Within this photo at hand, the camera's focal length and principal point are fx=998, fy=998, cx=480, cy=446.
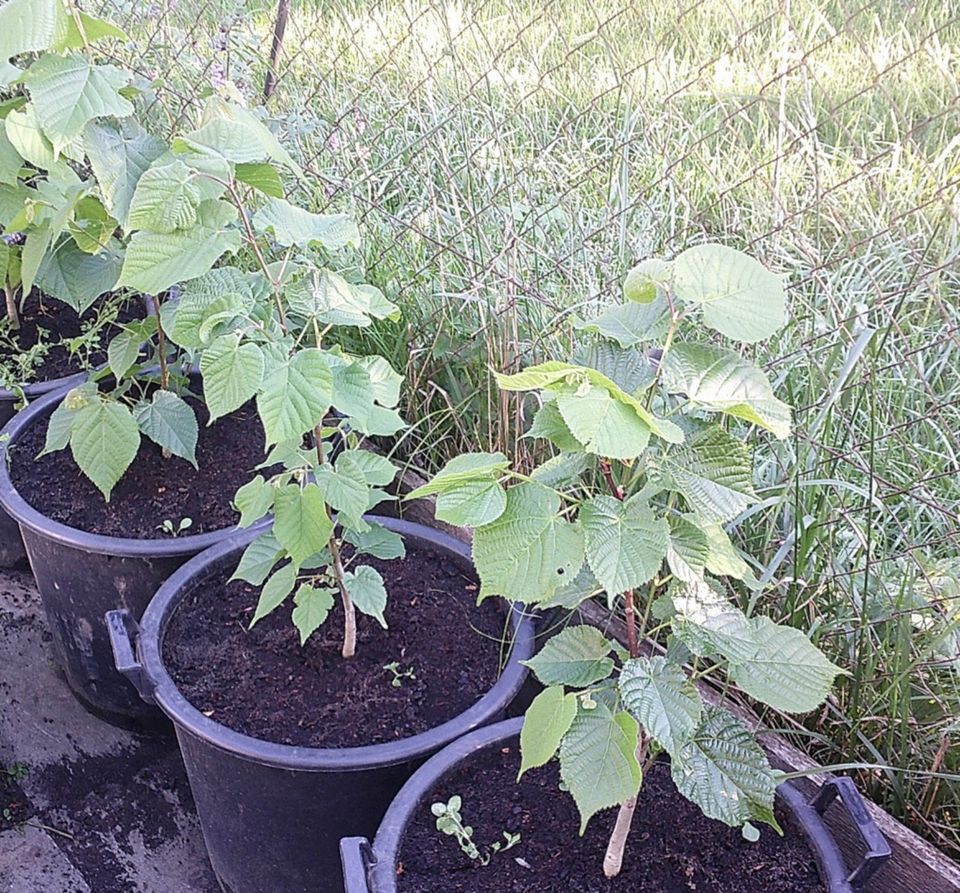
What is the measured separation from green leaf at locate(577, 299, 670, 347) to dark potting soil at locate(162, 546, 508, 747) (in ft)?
2.52

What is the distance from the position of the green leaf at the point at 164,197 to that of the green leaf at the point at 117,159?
235mm

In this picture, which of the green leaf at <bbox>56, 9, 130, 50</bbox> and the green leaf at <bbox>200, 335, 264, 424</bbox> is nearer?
the green leaf at <bbox>200, 335, 264, 424</bbox>

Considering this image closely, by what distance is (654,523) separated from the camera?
93 centimetres

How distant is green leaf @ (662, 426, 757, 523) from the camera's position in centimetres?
92

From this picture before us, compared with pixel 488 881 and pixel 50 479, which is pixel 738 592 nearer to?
pixel 488 881

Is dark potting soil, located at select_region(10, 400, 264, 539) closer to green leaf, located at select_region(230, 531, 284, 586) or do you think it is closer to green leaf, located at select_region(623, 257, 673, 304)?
green leaf, located at select_region(230, 531, 284, 586)

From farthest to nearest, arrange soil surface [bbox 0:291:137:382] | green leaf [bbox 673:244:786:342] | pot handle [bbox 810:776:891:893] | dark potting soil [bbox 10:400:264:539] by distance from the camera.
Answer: soil surface [bbox 0:291:137:382] < dark potting soil [bbox 10:400:264:539] < pot handle [bbox 810:776:891:893] < green leaf [bbox 673:244:786:342]

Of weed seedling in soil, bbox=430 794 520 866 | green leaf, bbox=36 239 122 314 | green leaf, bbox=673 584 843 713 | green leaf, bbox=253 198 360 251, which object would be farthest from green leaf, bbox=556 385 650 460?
green leaf, bbox=36 239 122 314

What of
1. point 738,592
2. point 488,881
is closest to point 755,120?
point 738,592

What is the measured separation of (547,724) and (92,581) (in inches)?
44.9

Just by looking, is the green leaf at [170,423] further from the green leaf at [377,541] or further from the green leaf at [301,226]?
the green leaf at [301,226]

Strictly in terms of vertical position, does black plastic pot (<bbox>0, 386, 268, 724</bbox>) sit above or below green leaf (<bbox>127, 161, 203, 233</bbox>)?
below

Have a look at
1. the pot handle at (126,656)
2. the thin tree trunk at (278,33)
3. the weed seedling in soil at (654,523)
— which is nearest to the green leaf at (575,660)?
the weed seedling in soil at (654,523)

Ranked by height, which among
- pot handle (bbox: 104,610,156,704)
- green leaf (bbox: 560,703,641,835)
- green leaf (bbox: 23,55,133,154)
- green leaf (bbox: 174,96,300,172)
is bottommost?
pot handle (bbox: 104,610,156,704)
